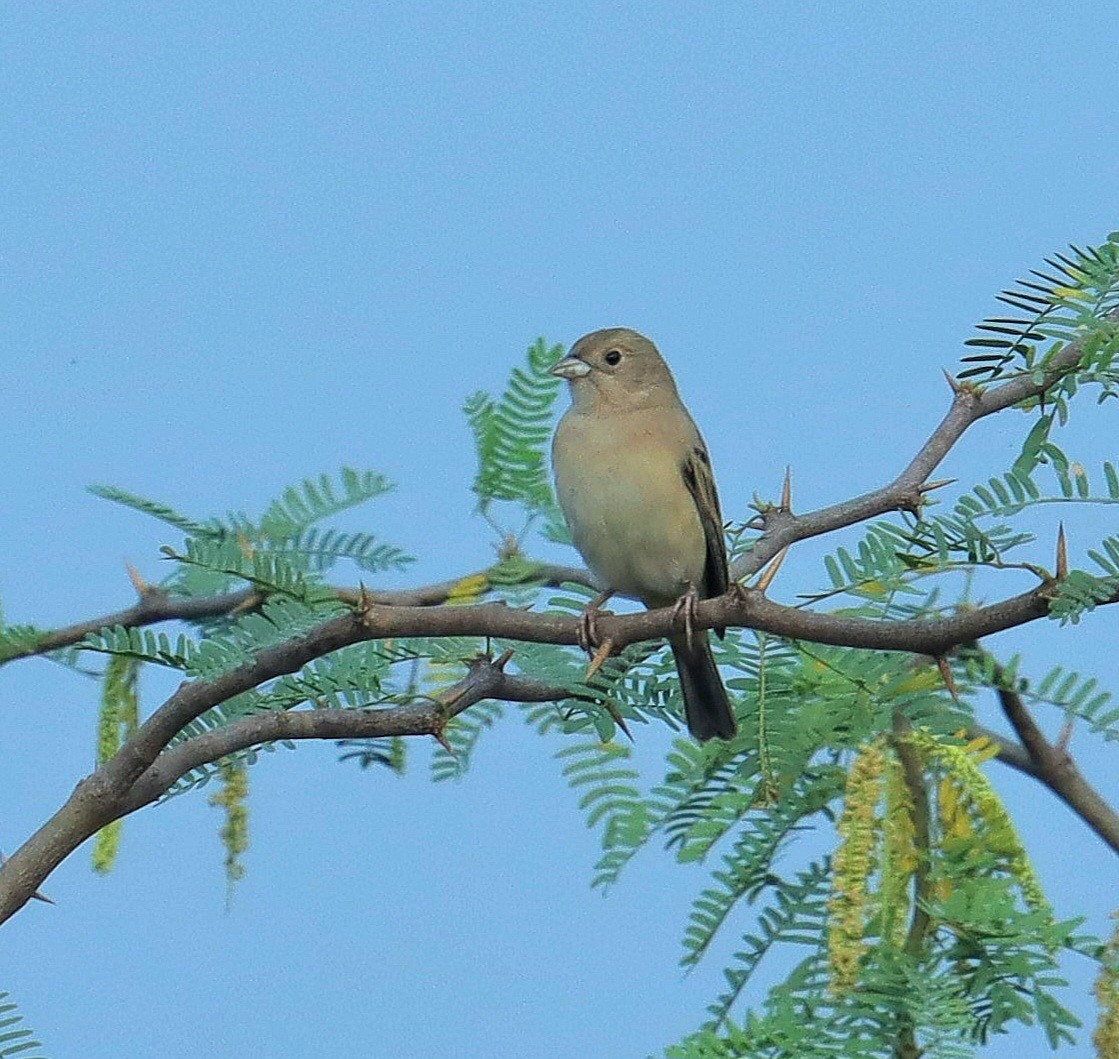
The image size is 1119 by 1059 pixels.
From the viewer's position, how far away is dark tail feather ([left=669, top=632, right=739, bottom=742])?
7.50ft

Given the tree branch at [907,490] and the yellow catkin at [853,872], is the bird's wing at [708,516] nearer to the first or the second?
the tree branch at [907,490]

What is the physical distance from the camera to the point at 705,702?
7.80ft

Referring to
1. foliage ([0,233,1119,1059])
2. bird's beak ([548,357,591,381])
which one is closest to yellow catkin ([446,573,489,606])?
foliage ([0,233,1119,1059])

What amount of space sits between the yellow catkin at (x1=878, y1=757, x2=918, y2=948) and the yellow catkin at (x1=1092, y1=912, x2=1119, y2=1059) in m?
0.21

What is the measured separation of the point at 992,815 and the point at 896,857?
165 millimetres

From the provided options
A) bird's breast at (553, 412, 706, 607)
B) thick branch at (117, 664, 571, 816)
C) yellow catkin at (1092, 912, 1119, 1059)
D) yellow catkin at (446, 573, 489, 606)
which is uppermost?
bird's breast at (553, 412, 706, 607)

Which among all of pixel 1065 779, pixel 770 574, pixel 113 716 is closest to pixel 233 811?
pixel 113 716

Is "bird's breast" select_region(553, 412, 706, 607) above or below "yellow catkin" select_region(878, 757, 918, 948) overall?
above

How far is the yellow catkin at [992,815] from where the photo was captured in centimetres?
197

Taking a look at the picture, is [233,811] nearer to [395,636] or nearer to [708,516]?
[395,636]

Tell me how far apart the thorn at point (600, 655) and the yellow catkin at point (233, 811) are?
0.48 metres

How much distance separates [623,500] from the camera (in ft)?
10.1

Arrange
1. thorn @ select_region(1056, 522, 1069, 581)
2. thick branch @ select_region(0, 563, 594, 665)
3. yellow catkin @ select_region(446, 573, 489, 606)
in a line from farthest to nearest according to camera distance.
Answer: thick branch @ select_region(0, 563, 594, 665)
yellow catkin @ select_region(446, 573, 489, 606)
thorn @ select_region(1056, 522, 1069, 581)

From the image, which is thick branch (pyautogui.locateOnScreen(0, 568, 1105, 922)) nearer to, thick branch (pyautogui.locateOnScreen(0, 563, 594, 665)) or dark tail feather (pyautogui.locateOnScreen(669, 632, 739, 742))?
dark tail feather (pyautogui.locateOnScreen(669, 632, 739, 742))
